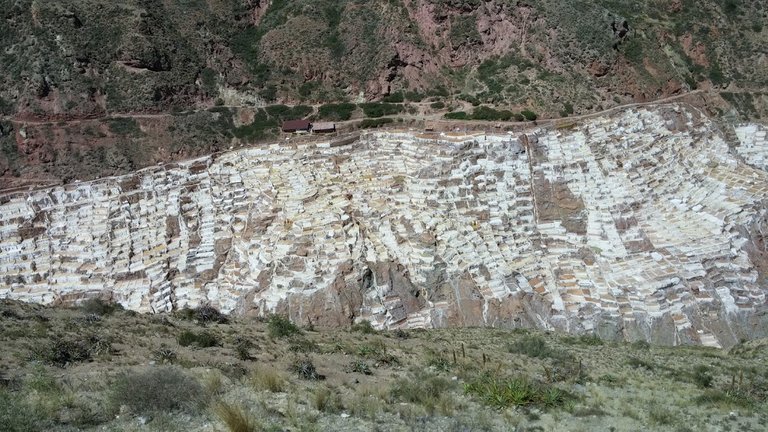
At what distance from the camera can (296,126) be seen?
46.7m

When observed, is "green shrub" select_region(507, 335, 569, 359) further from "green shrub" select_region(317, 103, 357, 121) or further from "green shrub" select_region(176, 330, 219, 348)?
"green shrub" select_region(317, 103, 357, 121)

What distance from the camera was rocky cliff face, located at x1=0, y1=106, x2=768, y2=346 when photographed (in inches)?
1329

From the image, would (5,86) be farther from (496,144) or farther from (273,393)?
(273,393)

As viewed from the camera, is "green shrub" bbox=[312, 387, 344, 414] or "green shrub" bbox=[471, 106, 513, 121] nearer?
"green shrub" bbox=[312, 387, 344, 414]

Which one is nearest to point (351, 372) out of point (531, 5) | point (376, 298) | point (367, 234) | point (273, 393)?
point (273, 393)

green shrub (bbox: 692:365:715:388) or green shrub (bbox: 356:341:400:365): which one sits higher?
green shrub (bbox: 356:341:400:365)

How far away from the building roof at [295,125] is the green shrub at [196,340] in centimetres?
2640

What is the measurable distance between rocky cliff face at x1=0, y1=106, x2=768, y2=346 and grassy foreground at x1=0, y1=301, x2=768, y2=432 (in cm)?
824

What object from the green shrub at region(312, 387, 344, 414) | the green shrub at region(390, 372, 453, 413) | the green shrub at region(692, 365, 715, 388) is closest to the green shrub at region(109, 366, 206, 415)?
the green shrub at region(312, 387, 344, 414)

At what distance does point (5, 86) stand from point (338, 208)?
2423 centimetres

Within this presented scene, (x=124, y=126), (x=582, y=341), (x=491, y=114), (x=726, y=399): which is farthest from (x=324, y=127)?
(x=726, y=399)

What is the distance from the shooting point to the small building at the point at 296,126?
153 feet

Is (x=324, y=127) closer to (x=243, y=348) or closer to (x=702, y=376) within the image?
(x=243, y=348)

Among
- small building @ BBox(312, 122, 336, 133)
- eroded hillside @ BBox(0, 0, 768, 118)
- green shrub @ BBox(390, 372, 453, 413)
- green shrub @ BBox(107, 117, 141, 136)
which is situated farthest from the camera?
eroded hillside @ BBox(0, 0, 768, 118)
